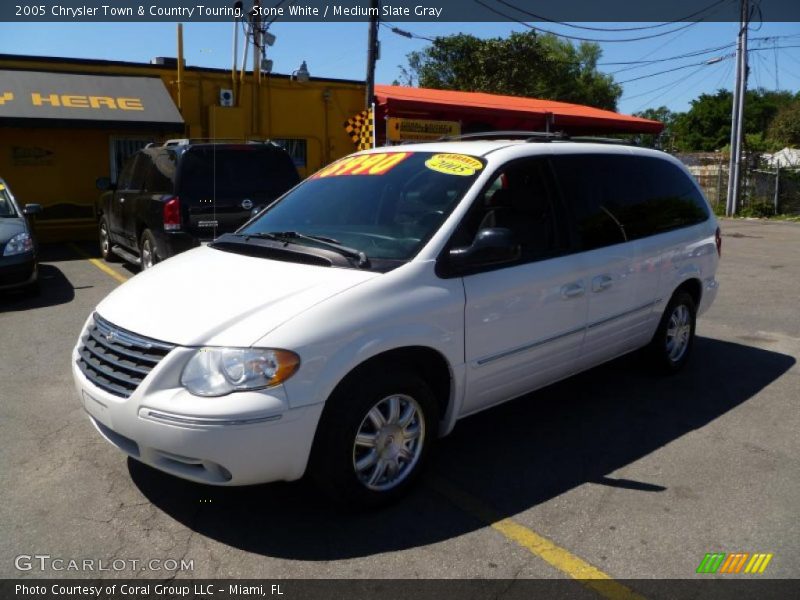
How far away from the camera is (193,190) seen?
8.42 m

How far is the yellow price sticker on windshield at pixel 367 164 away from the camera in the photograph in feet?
14.7

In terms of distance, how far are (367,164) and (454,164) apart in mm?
722

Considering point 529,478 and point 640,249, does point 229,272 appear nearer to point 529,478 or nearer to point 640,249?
point 529,478

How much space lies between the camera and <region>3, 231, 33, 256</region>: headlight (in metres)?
8.41

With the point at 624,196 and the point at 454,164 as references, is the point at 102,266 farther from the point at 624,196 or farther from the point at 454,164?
the point at 624,196

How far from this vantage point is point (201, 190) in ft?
27.7

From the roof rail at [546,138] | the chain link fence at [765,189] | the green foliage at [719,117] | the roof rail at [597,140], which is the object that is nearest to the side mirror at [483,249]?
the roof rail at [546,138]

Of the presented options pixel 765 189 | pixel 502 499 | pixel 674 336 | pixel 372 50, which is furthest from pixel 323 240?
pixel 765 189

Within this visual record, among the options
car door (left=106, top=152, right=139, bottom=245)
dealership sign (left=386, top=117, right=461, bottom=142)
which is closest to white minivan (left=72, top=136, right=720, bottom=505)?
car door (left=106, top=152, right=139, bottom=245)
